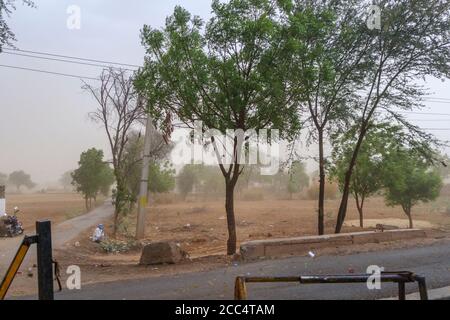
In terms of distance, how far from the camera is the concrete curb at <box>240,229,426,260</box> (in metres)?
10.7

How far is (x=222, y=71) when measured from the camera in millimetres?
11344

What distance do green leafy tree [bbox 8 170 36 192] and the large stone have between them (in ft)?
474

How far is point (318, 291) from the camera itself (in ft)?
23.4

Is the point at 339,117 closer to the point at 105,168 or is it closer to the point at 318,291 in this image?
the point at 318,291

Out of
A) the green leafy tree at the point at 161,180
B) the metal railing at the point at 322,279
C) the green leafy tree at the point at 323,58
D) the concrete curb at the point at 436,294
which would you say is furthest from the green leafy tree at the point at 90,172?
the metal railing at the point at 322,279

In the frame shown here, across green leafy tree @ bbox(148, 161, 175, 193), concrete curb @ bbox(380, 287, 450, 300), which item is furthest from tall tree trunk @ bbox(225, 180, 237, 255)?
Answer: green leafy tree @ bbox(148, 161, 175, 193)

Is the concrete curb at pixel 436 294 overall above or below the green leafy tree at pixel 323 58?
below

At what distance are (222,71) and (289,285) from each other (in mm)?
5734

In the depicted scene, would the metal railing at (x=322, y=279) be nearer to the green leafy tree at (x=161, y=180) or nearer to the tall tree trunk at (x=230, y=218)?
the tall tree trunk at (x=230, y=218)

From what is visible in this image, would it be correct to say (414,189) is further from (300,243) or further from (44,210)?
(44,210)

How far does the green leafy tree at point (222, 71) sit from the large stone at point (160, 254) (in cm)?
289

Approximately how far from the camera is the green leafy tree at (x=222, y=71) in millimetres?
11125

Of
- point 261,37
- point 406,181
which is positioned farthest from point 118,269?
point 406,181
